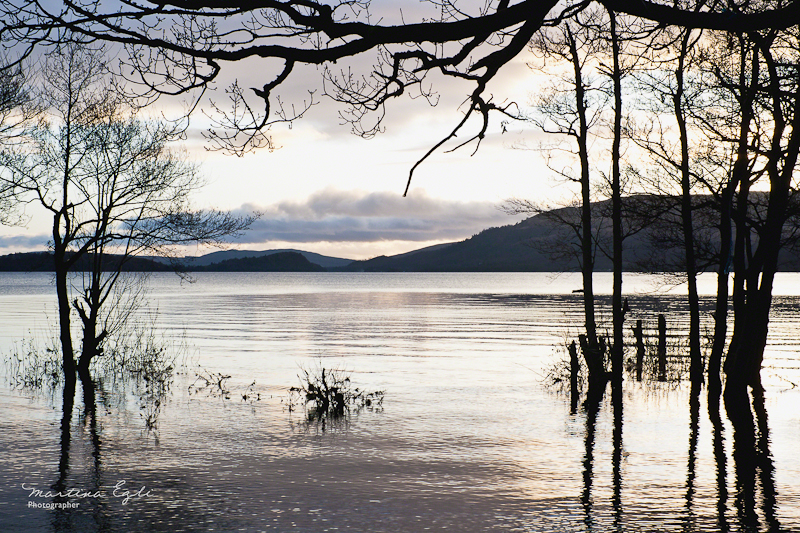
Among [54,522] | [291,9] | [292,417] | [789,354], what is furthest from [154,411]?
[789,354]

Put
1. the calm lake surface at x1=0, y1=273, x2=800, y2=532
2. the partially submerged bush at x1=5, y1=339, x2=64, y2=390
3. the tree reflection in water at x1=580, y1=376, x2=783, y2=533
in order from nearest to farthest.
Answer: the tree reflection in water at x1=580, y1=376, x2=783, y2=533, the calm lake surface at x1=0, y1=273, x2=800, y2=532, the partially submerged bush at x1=5, y1=339, x2=64, y2=390

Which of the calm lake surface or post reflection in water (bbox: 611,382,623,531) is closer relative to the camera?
the calm lake surface

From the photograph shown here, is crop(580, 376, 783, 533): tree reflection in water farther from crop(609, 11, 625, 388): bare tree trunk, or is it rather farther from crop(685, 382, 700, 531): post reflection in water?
crop(609, 11, 625, 388): bare tree trunk

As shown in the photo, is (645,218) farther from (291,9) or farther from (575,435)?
A: (291,9)

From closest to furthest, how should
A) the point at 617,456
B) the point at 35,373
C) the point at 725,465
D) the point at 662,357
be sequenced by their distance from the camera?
1. the point at 725,465
2. the point at 617,456
3. the point at 35,373
4. the point at 662,357

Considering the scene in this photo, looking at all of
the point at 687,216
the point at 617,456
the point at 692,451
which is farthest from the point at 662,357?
the point at 617,456

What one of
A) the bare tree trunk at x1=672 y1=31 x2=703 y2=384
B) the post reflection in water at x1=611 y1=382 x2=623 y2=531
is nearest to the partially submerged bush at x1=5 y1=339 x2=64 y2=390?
the post reflection in water at x1=611 y1=382 x2=623 y2=531

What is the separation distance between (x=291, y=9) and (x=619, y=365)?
17.2 meters

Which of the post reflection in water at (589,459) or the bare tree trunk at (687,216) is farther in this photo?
the bare tree trunk at (687,216)

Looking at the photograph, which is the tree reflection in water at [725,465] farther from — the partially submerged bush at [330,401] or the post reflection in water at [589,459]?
the partially submerged bush at [330,401]

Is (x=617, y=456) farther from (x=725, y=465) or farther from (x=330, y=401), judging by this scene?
(x=330, y=401)

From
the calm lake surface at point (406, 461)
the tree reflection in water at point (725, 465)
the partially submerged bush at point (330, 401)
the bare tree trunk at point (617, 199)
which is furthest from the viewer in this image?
the bare tree trunk at point (617, 199)

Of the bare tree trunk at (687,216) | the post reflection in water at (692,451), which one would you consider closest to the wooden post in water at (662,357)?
the bare tree trunk at (687,216)

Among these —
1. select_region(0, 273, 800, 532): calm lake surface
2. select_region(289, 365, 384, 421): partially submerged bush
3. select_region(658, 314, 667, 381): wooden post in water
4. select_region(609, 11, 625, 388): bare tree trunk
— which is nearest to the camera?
select_region(0, 273, 800, 532): calm lake surface
